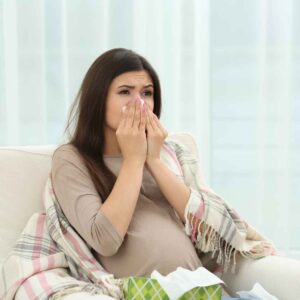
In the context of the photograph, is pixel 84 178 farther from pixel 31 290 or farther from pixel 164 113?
pixel 164 113

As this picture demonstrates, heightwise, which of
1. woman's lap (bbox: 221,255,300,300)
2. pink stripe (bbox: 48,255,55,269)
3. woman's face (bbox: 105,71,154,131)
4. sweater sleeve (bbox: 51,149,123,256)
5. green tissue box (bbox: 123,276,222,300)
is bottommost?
woman's lap (bbox: 221,255,300,300)

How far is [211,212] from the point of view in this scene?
1.89 m

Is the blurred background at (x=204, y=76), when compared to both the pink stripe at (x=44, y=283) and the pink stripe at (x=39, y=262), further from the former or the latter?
the pink stripe at (x=44, y=283)

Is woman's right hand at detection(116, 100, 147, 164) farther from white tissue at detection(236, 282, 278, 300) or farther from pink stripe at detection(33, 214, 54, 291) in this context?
white tissue at detection(236, 282, 278, 300)

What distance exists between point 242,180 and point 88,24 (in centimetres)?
92

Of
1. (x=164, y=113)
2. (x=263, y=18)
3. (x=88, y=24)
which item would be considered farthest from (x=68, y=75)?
(x=263, y=18)

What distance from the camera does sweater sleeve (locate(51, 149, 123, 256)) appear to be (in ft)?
5.71

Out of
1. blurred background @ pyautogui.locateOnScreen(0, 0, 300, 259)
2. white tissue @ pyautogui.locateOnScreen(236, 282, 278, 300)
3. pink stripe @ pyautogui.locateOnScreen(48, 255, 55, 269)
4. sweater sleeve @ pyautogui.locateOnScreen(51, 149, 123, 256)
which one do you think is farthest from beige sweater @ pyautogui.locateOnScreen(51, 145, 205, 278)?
blurred background @ pyautogui.locateOnScreen(0, 0, 300, 259)

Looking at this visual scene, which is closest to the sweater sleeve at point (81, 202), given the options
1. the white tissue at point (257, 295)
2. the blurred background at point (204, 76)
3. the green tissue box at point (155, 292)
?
the green tissue box at point (155, 292)

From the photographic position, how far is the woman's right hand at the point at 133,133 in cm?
188

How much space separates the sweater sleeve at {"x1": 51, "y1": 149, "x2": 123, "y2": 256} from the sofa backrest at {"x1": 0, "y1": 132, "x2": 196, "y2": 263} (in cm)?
11

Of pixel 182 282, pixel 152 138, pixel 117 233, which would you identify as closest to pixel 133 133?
pixel 152 138

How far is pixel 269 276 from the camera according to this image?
1800mm

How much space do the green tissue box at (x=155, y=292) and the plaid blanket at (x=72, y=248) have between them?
0.43ft
